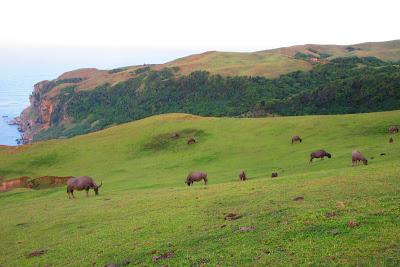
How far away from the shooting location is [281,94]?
15788 cm

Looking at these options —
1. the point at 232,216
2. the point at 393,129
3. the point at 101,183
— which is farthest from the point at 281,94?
the point at 232,216

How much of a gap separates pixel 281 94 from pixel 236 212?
141350mm

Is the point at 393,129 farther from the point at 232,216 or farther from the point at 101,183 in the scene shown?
the point at 232,216

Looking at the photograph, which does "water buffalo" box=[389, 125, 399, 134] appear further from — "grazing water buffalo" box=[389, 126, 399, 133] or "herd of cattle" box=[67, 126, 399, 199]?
"herd of cattle" box=[67, 126, 399, 199]

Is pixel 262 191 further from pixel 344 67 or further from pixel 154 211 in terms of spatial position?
pixel 344 67

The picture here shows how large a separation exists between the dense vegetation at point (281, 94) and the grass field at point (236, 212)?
158 ft

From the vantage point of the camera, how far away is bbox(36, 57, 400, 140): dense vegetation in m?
99.4

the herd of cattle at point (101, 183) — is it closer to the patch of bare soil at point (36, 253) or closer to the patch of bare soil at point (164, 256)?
the patch of bare soil at point (36, 253)

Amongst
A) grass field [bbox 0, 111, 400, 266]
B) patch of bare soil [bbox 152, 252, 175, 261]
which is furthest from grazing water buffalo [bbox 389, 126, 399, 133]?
→ patch of bare soil [bbox 152, 252, 175, 261]

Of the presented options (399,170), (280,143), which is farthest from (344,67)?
(399,170)

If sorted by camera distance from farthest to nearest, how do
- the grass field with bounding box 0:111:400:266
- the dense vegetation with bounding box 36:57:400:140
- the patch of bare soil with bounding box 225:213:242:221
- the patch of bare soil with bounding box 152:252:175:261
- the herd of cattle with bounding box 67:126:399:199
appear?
1. the dense vegetation with bounding box 36:57:400:140
2. the herd of cattle with bounding box 67:126:399:199
3. the patch of bare soil with bounding box 225:213:242:221
4. the patch of bare soil with bounding box 152:252:175:261
5. the grass field with bounding box 0:111:400:266

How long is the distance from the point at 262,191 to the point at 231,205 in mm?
3215

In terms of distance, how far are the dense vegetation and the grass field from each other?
4808 cm

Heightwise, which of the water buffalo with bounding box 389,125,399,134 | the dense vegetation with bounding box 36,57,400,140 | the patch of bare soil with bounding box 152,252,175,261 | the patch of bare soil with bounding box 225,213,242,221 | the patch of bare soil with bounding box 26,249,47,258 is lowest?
the patch of bare soil with bounding box 26,249,47,258
